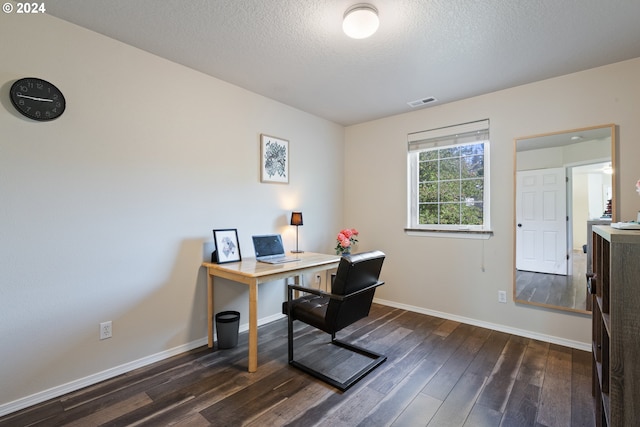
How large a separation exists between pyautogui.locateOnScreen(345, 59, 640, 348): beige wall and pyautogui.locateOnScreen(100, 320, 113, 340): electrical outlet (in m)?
2.91

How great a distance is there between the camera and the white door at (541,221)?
2.74m

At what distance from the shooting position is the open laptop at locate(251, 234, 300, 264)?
291 centimetres

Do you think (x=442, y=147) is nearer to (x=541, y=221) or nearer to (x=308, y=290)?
(x=541, y=221)

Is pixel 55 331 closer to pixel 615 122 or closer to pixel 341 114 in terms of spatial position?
pixel 341 114

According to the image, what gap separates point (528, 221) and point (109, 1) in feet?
12.2

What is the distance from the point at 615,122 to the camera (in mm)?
2484

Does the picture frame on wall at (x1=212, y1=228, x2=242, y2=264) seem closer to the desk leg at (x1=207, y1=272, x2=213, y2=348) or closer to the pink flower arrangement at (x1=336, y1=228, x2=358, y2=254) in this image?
the desk leg at (x1=207, y1=272, x2=213, y2=348)

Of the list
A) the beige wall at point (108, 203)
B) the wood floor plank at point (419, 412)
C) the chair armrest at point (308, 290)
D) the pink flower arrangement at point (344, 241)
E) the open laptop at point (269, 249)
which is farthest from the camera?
the pink flower arrangement at point (344, 241)

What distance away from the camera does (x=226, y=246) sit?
278 cm

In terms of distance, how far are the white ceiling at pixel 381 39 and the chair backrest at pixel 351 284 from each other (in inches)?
62.3

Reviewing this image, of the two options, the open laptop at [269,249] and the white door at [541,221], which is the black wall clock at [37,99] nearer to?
the open laptop at [269,249]

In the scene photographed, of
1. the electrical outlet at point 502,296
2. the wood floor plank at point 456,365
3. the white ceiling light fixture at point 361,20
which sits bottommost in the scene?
the wood floor plank at point 456,365

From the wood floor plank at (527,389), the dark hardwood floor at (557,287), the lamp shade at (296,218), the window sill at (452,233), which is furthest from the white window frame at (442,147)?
the lamp shade at (296,218)

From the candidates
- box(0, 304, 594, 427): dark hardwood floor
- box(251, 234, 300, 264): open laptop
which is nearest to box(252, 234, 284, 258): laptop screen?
box(251, 234, 300, 264): open laptop
